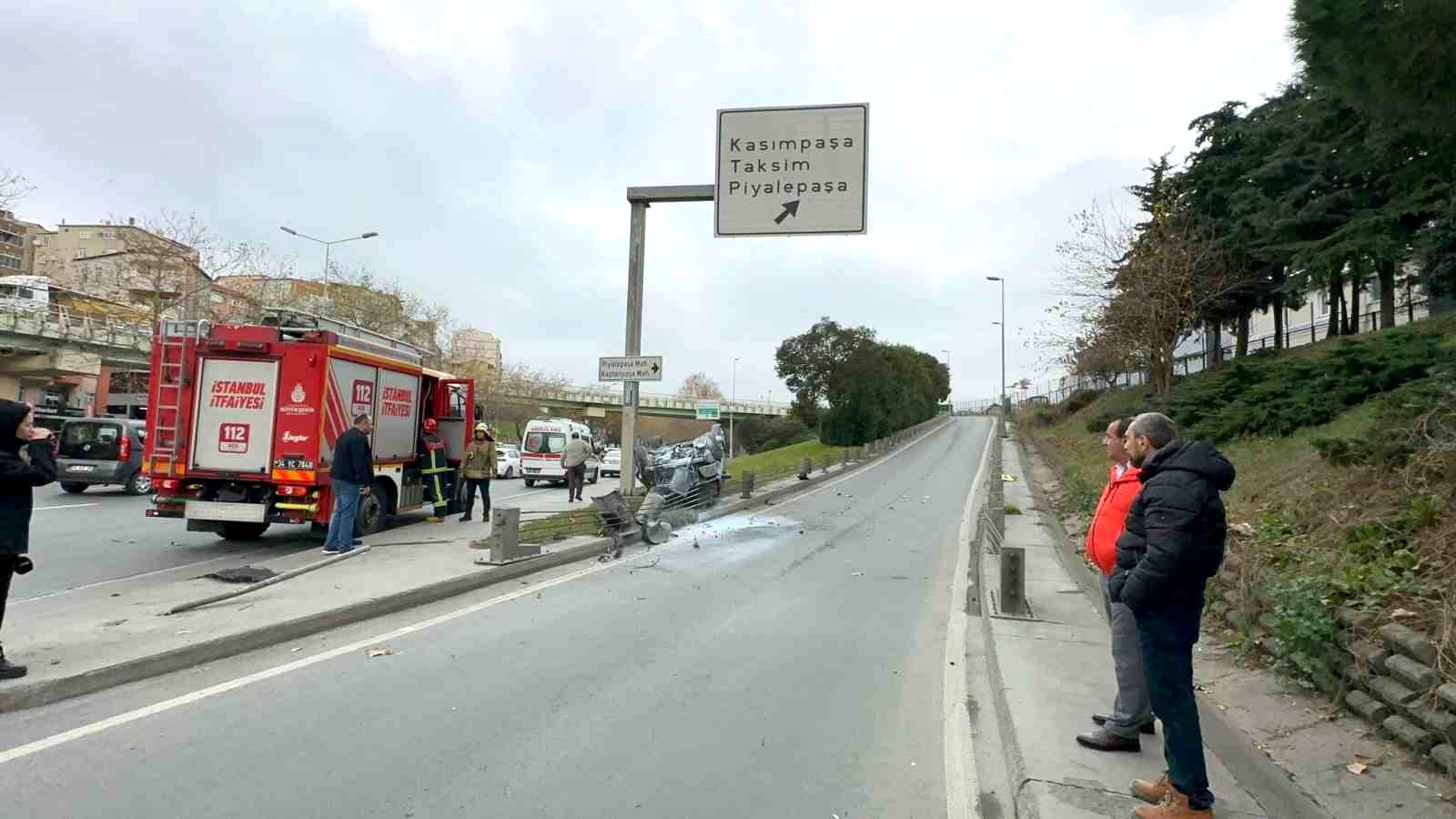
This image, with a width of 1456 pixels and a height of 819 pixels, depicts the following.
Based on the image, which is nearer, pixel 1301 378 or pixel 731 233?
pixel 731 233

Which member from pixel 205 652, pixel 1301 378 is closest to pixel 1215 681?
pixel 205 652

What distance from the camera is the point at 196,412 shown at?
35.6 ft

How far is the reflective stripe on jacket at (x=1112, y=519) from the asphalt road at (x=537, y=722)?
142 centimetres

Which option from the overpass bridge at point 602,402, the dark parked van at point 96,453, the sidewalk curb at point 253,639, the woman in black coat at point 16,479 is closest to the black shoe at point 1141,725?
the sidewalk curb at point 253,639

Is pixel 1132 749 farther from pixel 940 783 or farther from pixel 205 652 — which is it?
pixel 205 652

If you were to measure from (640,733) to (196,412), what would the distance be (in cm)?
906

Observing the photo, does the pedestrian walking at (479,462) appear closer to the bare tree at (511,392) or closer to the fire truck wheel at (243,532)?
the fire truck wheel at (243,532)

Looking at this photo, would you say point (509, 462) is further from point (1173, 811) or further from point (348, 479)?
point (1173, 811)

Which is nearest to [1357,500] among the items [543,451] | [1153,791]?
[1153,791]

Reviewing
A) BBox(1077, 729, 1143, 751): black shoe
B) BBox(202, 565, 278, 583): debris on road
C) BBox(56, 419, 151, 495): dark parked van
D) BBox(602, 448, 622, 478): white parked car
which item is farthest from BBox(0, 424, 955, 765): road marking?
BBox(602, 448, 622, 478): white parked car

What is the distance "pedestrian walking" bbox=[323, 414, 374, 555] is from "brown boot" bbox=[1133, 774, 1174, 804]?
9.06 metres

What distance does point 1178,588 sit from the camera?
3.57 metres

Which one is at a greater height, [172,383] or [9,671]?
[172,383]

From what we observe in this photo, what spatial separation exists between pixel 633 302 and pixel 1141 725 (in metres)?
11.3
